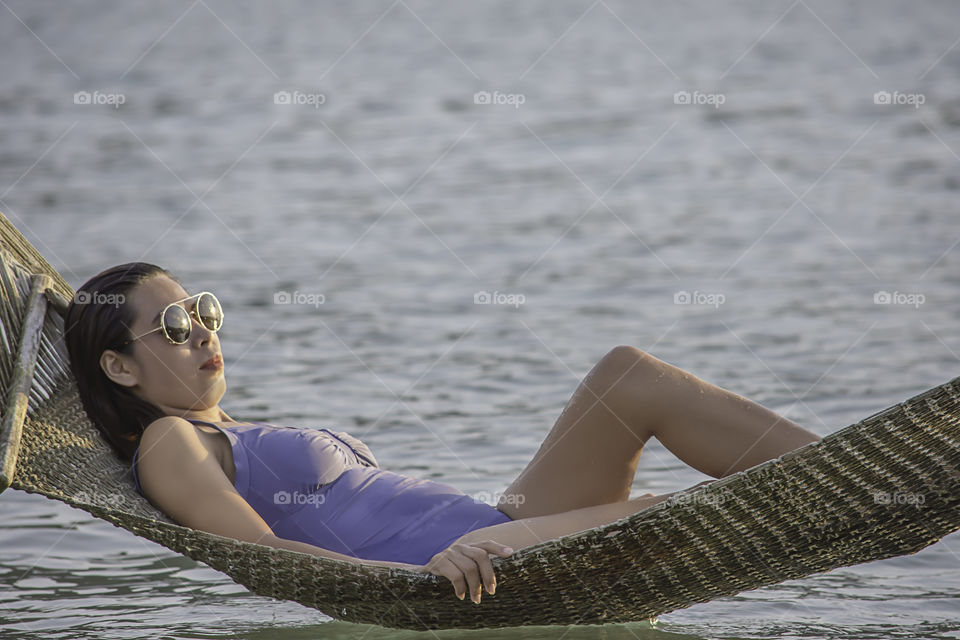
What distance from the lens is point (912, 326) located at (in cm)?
683

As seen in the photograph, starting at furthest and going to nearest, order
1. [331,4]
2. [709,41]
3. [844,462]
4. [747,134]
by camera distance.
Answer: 1. [331,4]
2. [709,41]
3. [747,134]
4. [844,462]

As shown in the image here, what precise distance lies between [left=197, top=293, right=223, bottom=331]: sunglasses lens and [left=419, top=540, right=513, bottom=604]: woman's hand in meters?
1.03

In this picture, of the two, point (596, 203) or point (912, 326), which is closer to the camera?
point (912, 326)

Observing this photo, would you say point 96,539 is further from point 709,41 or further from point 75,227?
point 709,41

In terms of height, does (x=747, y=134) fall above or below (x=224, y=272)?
above

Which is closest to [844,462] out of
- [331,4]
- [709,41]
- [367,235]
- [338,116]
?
[367,235]

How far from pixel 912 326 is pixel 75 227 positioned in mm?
A: 6373

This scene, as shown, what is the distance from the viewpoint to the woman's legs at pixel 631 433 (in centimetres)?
316
